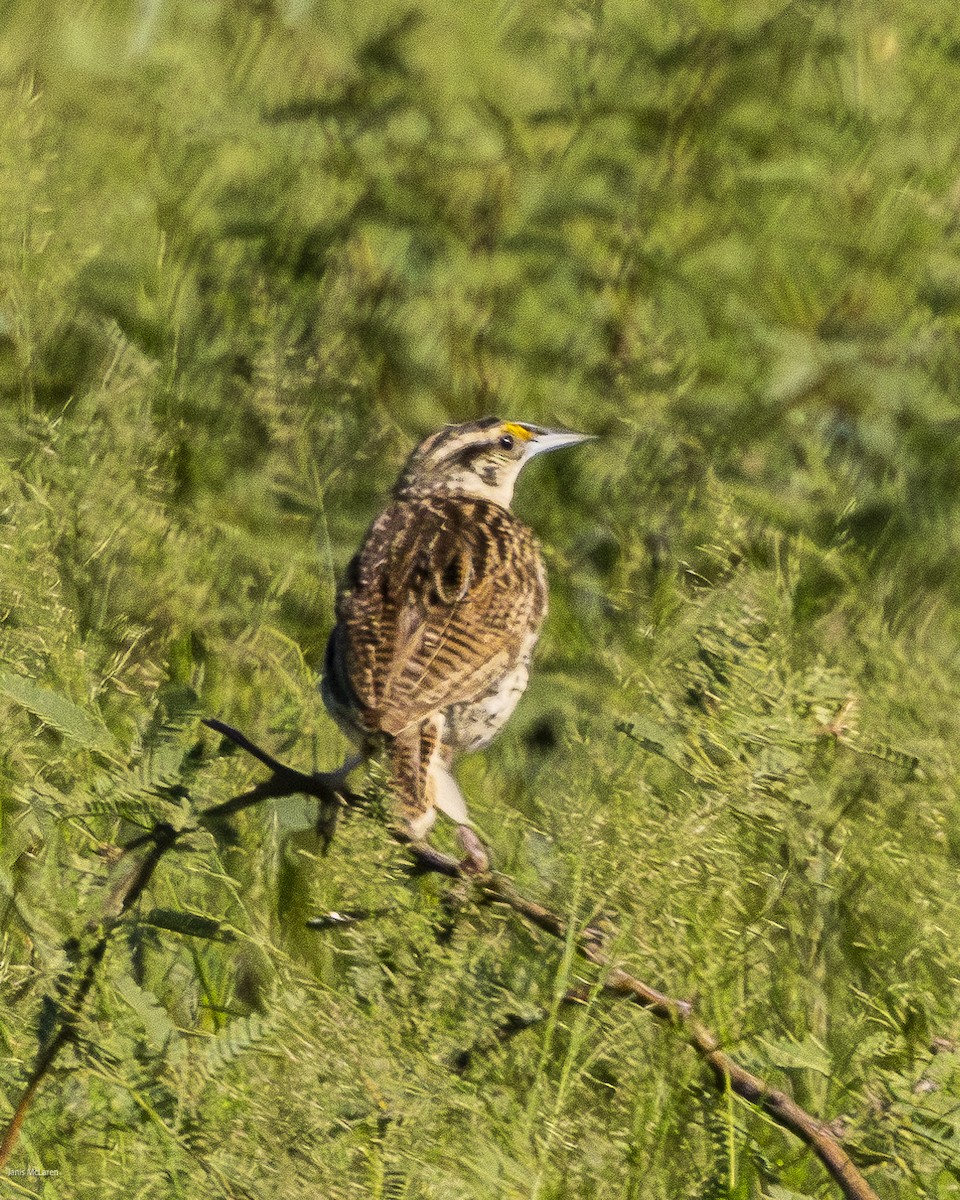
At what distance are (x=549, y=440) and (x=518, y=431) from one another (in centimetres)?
8

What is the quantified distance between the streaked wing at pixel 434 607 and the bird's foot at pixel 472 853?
326mm

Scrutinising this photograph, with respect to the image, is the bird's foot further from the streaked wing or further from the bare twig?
the streaked wing

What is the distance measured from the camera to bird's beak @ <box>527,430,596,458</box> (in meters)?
3.91

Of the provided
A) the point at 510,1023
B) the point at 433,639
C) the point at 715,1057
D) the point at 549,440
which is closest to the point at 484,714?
the point at 433,639

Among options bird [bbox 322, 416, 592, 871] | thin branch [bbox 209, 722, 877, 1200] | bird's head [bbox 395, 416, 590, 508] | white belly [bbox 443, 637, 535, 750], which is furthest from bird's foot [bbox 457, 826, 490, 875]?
bird's head [bbox 395, 416, 590, 508]

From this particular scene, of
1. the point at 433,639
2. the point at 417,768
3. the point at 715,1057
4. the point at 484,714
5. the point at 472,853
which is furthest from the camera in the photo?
the point at 484,714

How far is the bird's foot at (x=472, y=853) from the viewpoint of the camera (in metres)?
2.53

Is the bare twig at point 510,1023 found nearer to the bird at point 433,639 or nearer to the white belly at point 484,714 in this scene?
the bird at point 433,639

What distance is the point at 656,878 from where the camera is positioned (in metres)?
2.21

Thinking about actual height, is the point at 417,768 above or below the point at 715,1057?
below

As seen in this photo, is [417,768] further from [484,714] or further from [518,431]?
[518,431]

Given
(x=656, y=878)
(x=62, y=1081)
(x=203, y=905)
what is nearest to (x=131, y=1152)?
(x=62, y=1081)

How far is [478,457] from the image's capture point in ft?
13.2

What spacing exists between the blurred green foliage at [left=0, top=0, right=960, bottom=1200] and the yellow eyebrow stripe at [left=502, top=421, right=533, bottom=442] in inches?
6.3
